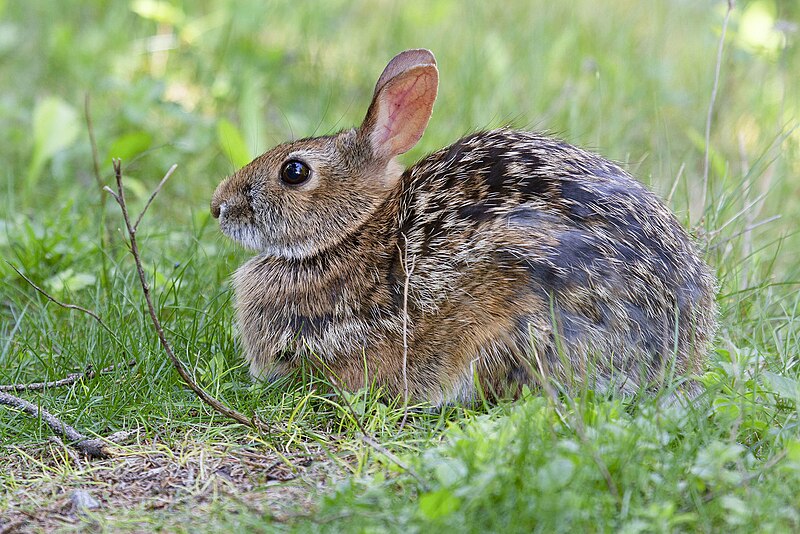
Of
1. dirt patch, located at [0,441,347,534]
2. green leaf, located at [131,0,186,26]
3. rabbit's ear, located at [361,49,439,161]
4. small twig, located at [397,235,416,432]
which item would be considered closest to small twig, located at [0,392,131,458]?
dirt patch, located at [0,441,347,534]

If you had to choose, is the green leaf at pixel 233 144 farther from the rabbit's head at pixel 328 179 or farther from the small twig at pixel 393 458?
the small twig at pixel 393 458

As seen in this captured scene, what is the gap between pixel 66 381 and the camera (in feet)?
13.5

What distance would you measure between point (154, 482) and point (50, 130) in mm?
3403

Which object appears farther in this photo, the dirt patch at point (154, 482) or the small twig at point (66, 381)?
the small twig at point (66, 381)

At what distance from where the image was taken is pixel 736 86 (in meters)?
7.47

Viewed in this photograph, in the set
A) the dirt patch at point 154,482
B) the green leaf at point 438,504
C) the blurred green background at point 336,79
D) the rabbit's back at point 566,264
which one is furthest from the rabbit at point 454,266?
the blurred green background at point 336,79

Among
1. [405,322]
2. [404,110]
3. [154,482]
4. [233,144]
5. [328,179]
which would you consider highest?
[404,110]

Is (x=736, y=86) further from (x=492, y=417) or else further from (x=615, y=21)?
(x=492, y=417)

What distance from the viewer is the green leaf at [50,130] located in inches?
246

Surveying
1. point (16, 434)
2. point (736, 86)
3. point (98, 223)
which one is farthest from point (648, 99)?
point (16, 434)

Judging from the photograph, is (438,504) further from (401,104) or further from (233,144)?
(233,144)

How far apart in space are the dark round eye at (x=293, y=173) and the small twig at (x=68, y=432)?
137 cm

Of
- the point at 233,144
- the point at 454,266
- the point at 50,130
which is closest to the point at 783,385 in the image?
the point at 454,266

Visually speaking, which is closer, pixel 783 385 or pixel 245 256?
pixel 783 385
